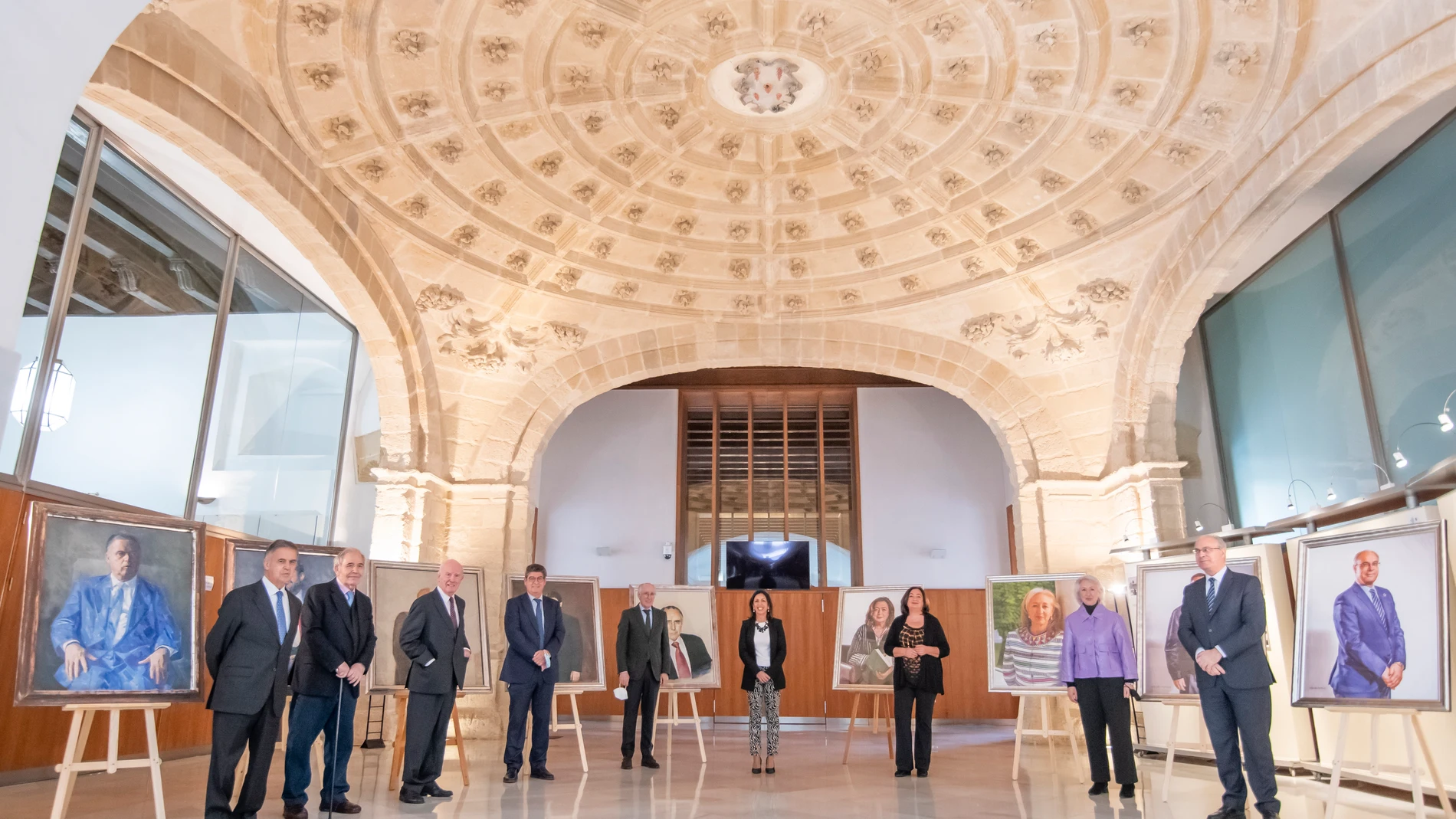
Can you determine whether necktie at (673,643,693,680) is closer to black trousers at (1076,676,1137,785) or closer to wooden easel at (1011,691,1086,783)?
wooden easel at (1011,691,1086,783)

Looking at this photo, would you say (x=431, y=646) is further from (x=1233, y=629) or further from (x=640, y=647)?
(x=1233, y=629)

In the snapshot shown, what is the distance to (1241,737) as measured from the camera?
15.2 ft

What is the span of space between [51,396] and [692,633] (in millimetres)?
4945

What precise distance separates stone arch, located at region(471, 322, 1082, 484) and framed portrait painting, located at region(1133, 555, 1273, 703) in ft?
8.96

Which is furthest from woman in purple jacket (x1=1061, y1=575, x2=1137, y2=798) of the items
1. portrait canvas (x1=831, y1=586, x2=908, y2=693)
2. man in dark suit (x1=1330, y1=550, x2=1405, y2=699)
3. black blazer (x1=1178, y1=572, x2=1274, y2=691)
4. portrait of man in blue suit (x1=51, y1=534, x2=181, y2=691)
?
portrait of man in blue suit (x1=51, y1=534, x2=181, y2=691)

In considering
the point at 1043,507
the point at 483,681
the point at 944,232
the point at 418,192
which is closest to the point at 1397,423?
the point at 1043,507

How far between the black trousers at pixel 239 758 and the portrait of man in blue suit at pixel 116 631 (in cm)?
65

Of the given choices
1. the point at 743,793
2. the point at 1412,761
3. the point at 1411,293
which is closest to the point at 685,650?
the point at 743,793

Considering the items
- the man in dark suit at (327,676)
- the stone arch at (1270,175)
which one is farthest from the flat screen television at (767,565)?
the man in dark suit at (327,676)

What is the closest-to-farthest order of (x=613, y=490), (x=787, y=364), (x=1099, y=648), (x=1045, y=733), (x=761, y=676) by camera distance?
(x=1099, y=648) → (x=761, y=676) → (x=1045, y=733) → (x=787, y=364) → (x=613, y=490)

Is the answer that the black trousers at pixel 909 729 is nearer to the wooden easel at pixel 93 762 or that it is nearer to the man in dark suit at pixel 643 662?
the man in dark suit at pixel 643 662

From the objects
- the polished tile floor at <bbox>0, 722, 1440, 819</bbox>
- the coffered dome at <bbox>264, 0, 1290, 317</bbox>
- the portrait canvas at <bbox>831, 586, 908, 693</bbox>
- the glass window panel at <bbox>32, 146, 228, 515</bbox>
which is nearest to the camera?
the polished tile floor at <bbox>0, 722, 1440, 819</bbox>

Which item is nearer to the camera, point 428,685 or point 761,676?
point 428,685

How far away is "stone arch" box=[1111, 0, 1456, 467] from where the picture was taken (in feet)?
17.4
